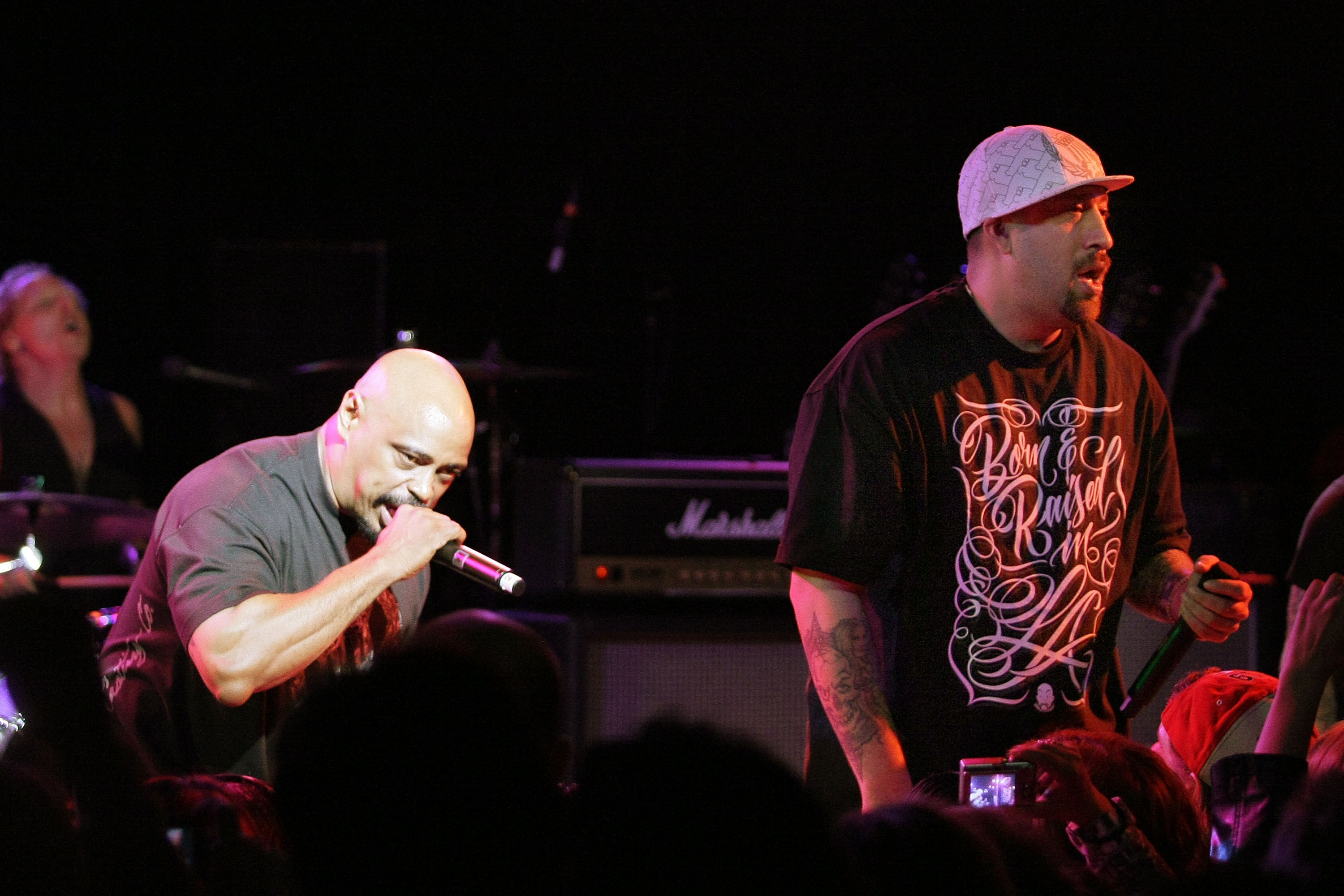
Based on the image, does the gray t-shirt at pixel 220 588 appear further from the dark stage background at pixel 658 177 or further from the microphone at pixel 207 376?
the dark stage background at pixel 658 177

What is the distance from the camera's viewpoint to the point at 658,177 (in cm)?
637

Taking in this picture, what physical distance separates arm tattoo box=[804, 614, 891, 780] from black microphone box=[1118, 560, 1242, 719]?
0.53 meters

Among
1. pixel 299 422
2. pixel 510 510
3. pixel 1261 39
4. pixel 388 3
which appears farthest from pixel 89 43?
pixel 1261 39

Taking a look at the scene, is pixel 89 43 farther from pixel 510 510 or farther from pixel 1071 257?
pixel 1071 257

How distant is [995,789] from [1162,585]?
0.82 m

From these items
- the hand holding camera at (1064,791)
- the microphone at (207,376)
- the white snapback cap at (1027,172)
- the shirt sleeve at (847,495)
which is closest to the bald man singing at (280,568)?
the shirt sleeve at (847,495)

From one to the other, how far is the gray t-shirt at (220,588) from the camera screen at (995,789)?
1.35 meters

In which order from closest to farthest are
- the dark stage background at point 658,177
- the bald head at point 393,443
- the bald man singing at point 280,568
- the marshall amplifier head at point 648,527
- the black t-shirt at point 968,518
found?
the black t-shirt at point 968,518 → the bald man singing at point 280,568 → the bald head at point 393,443 → the marshall amplifier head at point 648,527 → the dark stage background at point 658,177

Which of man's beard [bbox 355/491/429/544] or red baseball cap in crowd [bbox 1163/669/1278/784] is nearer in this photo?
red baseball cap in crowd [bbox 1163/669/1278/784]

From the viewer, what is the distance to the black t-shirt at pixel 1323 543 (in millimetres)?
2826

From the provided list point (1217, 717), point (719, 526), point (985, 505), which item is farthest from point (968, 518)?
point (719, 526)

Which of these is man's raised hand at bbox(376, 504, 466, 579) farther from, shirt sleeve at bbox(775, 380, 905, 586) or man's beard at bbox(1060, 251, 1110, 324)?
man's beard at bbox(1060, 251, 1110, 324)

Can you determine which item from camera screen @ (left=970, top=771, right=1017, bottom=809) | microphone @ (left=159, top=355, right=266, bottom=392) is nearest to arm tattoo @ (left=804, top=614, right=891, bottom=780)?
camera screen @ (left=970, top=771, right=1017, bottom=809)

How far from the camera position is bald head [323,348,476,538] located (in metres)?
2.73
